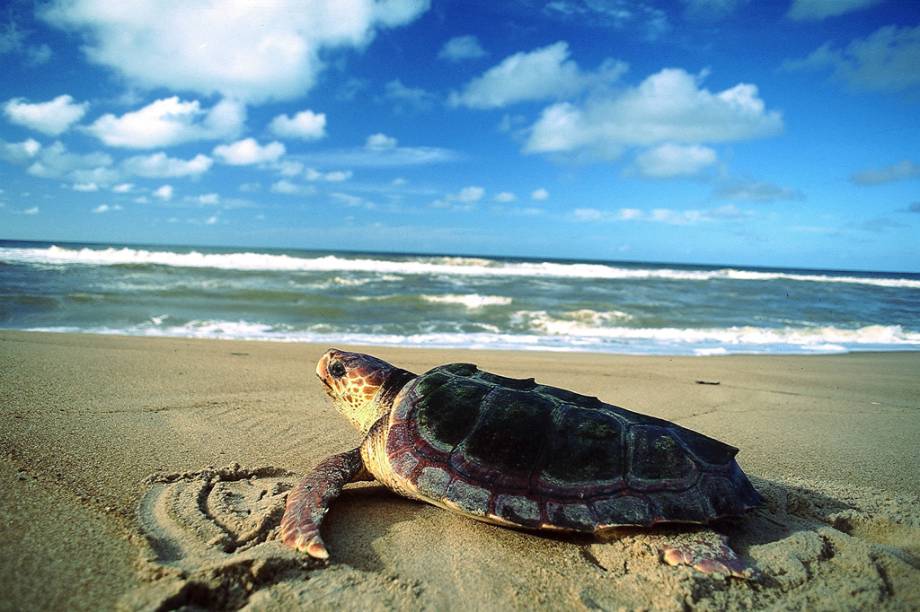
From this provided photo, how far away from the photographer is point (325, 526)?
242 centimetres

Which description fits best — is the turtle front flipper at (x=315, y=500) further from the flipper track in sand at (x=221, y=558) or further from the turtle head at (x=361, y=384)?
the turtle head at (x=361, y=384)

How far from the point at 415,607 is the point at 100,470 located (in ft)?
7.15

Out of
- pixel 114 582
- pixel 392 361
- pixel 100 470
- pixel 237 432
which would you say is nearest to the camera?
pixel 114 582

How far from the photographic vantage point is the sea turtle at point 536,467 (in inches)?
87.3

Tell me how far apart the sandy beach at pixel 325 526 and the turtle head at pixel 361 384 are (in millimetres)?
491

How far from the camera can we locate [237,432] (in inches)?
148

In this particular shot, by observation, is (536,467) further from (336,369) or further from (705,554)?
(336,369)

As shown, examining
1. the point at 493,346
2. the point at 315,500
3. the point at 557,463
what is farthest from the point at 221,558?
the point at 493,346

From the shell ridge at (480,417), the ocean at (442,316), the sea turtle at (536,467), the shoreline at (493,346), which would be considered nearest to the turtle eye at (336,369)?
the sea turtle at (536,467)

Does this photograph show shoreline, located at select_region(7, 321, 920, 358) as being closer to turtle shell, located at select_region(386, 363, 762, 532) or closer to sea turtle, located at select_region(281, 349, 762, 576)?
sea turtle, located at select_region(281, 349, 762, 576)

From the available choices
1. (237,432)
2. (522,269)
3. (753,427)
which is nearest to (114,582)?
(237,432)

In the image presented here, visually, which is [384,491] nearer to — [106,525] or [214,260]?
[106,525]

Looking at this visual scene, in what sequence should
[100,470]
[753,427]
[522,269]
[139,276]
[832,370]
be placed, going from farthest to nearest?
[522,269], [139,276], [832,370], [753,427], [100,470]

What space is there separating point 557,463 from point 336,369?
5.43 feet
